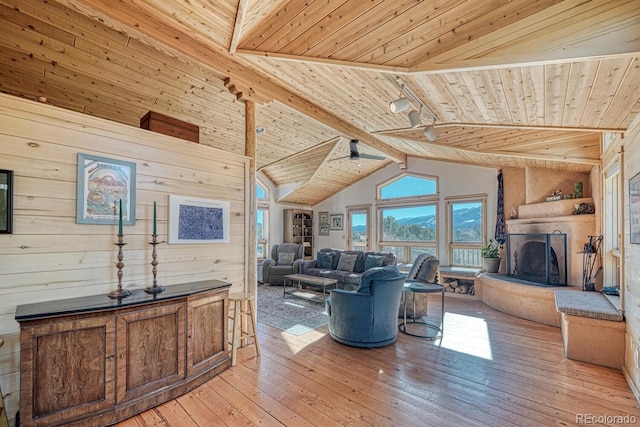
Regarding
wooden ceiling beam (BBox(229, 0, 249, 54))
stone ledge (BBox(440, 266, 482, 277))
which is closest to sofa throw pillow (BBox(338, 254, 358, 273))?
stone ledge (BBox(440, 266, 482, 277))

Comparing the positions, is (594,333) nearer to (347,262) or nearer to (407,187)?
(347,262)

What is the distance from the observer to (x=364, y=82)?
10.6 feet

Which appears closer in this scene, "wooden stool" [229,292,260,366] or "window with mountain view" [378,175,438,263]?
"wooden stool" [229,292,260,366]

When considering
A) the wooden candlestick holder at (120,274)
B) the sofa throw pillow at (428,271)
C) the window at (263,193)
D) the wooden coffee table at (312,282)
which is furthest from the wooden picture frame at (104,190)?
the window at (263,193)

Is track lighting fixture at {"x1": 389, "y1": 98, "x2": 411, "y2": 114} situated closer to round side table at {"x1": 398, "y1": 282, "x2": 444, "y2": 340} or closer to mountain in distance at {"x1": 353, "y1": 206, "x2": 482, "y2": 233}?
round side table at {"x1": 398, "y1": 282, "x2": 444, "y2": 340}

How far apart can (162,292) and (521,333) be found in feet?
14.6

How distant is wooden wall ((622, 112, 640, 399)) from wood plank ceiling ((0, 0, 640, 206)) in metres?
0.23

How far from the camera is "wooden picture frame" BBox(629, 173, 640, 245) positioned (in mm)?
2439

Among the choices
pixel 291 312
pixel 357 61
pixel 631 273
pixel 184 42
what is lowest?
pixel 291 312

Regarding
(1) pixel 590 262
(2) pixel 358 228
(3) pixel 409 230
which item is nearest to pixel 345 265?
(3) pixel 409 230

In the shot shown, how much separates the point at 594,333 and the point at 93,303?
4.69m

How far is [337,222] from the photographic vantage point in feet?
30.1

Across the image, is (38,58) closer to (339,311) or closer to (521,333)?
(339,311)

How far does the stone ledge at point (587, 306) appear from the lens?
115 inches
